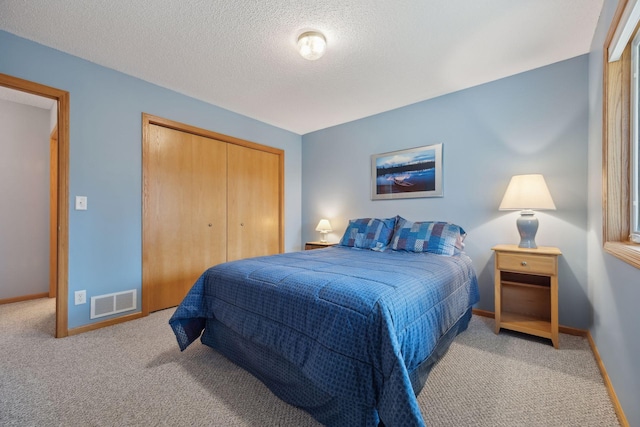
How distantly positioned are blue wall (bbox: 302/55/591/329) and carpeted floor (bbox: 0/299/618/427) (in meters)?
0.77

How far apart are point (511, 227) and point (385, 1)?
86.2 inches

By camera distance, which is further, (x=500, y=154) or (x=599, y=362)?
(x=500, y=154)

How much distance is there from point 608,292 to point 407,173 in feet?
6.60

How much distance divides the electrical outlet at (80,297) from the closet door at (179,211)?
1.48ft

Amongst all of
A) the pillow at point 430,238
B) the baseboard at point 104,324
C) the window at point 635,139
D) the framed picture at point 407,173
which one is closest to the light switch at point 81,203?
the baseboard at point 104,324

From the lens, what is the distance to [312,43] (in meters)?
2.00

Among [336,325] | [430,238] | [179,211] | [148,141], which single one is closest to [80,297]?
[179,211]

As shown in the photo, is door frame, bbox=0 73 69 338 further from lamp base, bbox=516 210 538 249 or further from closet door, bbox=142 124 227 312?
lamp base, bbox=516 210 538 249

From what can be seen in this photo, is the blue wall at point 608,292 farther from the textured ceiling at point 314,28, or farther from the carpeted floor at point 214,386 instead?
the textured ceiling at point 314,28

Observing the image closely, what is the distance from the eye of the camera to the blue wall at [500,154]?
2270 mm

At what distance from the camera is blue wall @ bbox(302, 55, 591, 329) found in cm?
227

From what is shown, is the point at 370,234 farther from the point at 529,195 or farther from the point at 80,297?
the point at 80,297

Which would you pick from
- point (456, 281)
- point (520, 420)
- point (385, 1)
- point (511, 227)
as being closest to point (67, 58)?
point (385, 1)

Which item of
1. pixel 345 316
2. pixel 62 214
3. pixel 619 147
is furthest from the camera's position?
pixel 62 214
